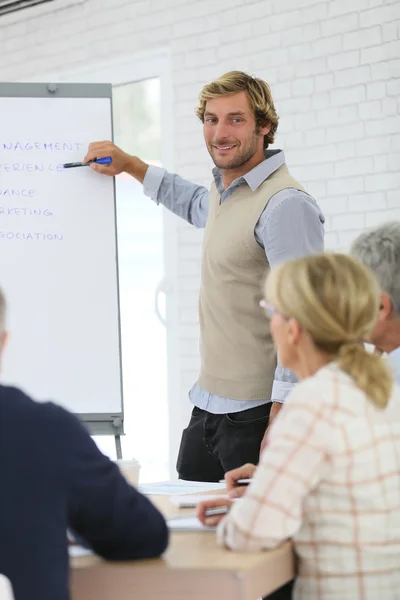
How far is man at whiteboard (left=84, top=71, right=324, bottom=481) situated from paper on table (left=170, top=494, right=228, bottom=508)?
47cm

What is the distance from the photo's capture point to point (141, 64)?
4.28 meters

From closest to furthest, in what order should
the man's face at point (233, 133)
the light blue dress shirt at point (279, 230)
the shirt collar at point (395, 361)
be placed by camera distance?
the shirt collar at point (395, 361) → the light blue dress shirt at point (279, 230) → the man's face at point (233, 133)

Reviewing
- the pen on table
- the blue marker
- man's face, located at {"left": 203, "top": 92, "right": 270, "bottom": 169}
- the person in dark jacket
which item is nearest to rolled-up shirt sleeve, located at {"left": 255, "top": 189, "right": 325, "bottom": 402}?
man's face, located at {"left": 203, "top": 92, "right": 270, "bottom": 169}

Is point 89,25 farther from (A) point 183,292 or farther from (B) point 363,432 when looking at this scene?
(B) point 363,432

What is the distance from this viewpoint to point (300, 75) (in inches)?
146

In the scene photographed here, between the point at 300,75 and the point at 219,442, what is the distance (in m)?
1.92

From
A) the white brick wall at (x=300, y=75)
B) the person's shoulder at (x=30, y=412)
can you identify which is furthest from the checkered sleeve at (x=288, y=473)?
the white brick wall at (x=300, y=75)

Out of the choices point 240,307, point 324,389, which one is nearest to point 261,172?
point 240,307

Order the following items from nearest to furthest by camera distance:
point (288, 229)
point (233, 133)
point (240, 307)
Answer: point (288, 229), point (240, 307), point (233, 133)

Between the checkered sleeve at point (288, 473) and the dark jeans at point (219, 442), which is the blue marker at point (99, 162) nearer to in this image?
the dark jeans at point (219, 442)

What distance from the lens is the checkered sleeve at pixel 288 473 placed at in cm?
133

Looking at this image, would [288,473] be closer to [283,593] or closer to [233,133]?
[283,593]

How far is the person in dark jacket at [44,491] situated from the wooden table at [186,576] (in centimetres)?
8

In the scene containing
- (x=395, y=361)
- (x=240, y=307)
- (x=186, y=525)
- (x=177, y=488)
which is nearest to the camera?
(x=186, y=525)
